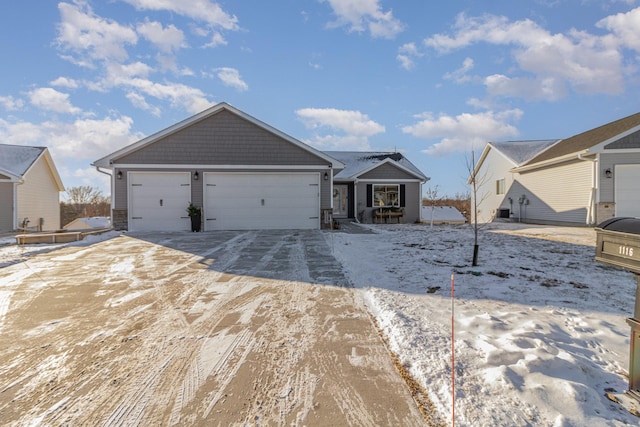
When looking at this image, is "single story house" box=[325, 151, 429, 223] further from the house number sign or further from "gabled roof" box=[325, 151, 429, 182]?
the house number sign

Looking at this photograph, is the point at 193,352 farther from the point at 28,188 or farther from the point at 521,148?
the point at 521,148

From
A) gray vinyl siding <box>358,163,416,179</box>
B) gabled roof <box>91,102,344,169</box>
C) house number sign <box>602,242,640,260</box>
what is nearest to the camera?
house number sign <box>602,242,640,260</box>

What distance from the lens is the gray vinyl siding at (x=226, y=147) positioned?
11969 mm

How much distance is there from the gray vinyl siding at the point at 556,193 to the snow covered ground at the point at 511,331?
8.99 meters

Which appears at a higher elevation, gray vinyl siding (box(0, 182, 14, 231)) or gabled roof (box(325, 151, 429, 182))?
gabled roof (box(325, 151, 429, 182))

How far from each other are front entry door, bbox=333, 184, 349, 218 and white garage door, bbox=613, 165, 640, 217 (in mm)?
11538

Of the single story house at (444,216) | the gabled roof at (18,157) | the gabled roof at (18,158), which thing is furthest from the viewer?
the single story house at (444,216)

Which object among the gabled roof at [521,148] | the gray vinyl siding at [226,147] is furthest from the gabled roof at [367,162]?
the gabled roof at [521,148]

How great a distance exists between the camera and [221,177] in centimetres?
1220

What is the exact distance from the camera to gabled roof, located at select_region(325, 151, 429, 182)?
1698cm

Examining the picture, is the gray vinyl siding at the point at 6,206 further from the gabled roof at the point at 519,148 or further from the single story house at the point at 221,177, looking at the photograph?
the gabled roof at the point at 519,148

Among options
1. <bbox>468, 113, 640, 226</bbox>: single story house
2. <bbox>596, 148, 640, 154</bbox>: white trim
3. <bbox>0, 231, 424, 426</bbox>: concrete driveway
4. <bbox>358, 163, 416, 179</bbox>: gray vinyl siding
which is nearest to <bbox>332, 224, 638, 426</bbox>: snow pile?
<bbox>0, 231, 424, 426</bbox>: concrete driveway

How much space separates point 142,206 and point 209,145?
3.42 metres

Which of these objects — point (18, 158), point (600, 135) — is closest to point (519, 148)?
point (600, 135)
